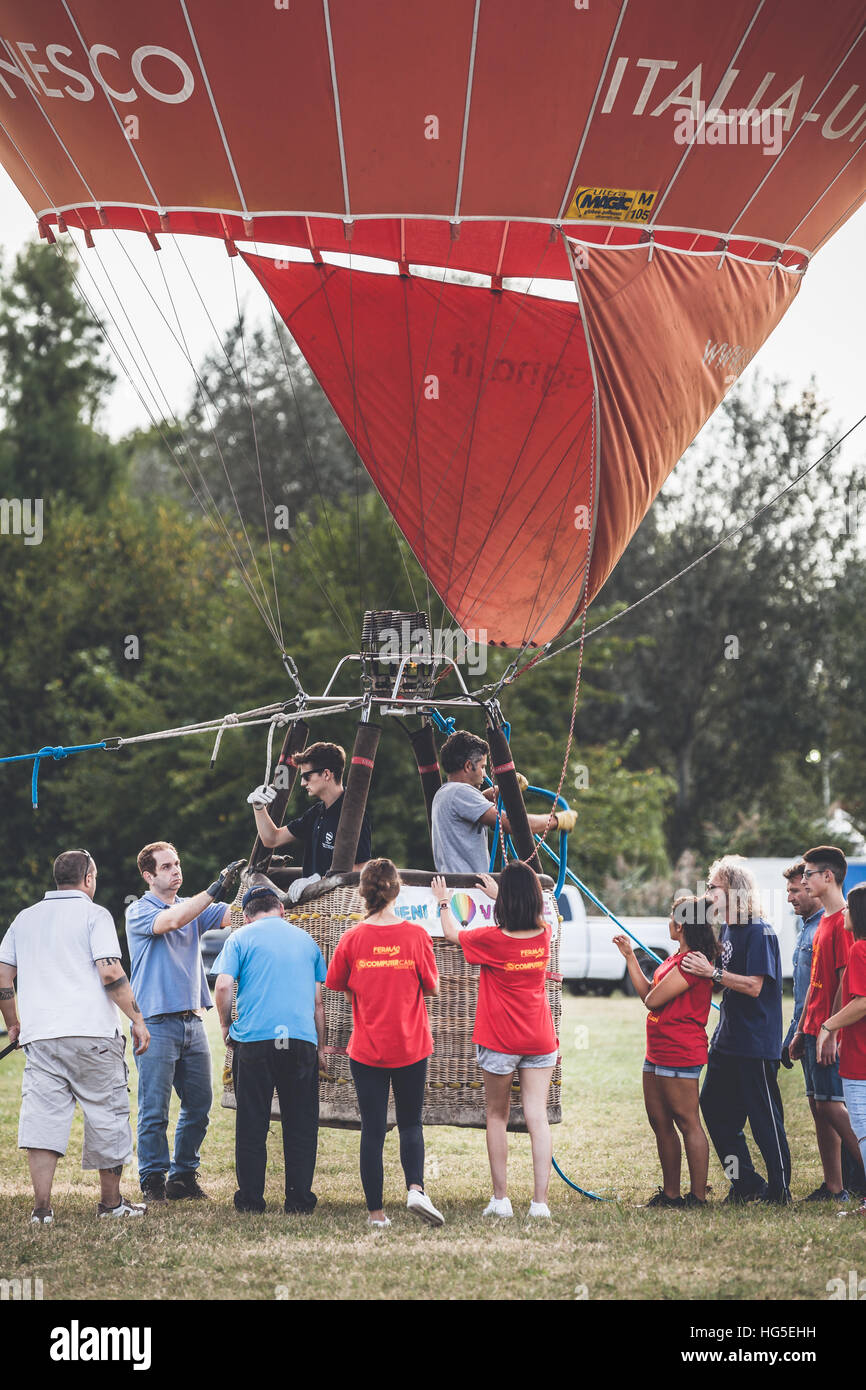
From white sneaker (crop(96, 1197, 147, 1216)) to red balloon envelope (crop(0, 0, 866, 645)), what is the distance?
14.6ft


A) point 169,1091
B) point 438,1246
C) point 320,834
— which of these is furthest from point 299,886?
point 438,1246

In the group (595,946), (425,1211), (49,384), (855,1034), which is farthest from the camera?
(49,384)

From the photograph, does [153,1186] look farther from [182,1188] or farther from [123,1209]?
[123,1209]

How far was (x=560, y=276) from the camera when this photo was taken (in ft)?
30.7

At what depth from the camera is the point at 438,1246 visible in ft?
17.9

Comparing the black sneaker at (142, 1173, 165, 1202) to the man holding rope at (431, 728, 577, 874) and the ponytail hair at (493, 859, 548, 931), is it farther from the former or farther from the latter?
the ponytail hair at (493, 859, 548, 931)

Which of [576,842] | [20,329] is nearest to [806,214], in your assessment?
[576,842]

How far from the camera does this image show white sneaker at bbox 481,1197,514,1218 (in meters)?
6.05

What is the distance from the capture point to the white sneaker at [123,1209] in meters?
6.15

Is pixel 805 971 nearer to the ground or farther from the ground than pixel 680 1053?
farther from the ground

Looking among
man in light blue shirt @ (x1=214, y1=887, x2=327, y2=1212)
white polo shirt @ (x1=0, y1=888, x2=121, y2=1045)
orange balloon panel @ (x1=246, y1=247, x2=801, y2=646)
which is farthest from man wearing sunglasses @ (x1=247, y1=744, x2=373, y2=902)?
orange balloon panel @ (x1=246, y1=247, x2=801, y2=646)

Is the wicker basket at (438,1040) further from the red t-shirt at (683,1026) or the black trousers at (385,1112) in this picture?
the red t-shirt at (683,1026)

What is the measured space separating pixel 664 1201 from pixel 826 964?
131cm
